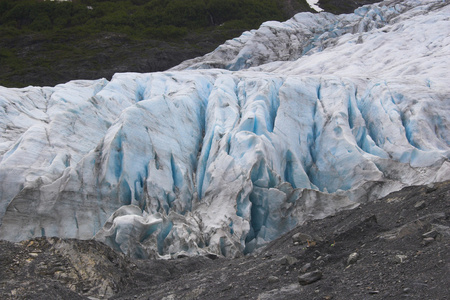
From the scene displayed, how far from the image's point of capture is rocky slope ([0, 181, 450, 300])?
6125mm

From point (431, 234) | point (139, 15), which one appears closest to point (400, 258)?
point (431, 234)

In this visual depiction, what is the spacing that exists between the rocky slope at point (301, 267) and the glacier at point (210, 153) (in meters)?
2.76

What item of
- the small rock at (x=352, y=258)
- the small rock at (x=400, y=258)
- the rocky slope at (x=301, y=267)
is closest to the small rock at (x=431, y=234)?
the rocky slope at (x=301, y=267)

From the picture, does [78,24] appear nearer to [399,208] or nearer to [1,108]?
[1,108]

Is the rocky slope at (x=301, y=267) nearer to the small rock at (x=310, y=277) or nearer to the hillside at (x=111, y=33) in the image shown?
the small rock at (x=310, y=277)

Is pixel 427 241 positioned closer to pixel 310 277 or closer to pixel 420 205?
pixel 310 277

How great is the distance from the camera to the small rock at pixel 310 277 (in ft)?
21.9

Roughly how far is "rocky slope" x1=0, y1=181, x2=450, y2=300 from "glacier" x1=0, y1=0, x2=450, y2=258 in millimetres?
2756

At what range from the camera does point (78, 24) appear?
4756cm

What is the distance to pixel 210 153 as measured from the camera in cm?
1566

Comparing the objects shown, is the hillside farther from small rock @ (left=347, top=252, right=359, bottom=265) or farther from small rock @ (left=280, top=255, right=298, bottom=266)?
small rock @ (left=347, top=252, right=359, bottom=265)

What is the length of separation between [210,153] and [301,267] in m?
8.60

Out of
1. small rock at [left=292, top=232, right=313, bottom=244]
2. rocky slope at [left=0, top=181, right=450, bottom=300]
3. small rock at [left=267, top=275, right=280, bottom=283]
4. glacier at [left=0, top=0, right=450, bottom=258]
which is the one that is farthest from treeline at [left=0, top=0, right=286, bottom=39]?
small rock at [left=267, top=275, right=280, bottom=283]

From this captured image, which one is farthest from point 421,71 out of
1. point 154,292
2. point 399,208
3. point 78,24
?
point 78,24
